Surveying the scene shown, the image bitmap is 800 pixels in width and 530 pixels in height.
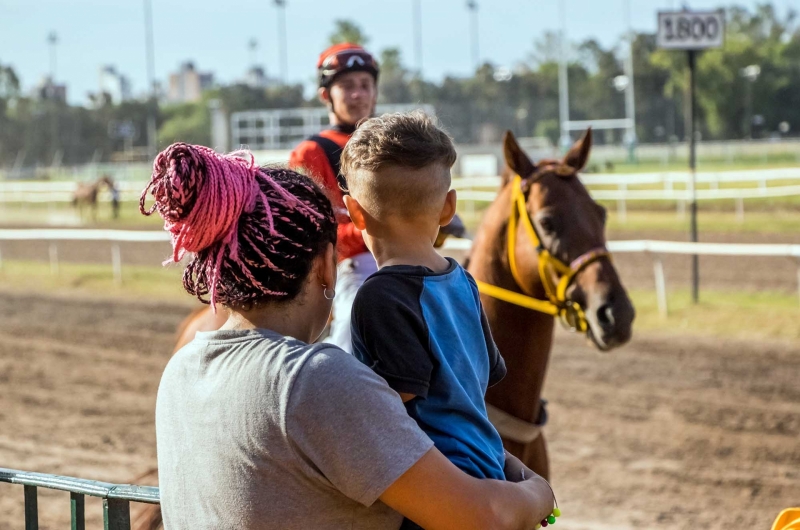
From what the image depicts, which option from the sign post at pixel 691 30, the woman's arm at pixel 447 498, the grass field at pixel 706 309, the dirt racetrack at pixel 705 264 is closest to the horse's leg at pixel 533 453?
the woman's arm at pixel 447 498

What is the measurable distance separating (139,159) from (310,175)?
200ft

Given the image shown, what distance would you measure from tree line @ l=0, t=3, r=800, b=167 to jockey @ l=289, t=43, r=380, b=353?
123 feet

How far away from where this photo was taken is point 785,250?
34.2ft

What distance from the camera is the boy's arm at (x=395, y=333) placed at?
172 centimetres

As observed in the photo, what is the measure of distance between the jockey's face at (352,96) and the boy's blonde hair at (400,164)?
2.40m

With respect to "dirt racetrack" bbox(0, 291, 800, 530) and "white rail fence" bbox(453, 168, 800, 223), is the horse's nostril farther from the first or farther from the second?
"white rail fence" bbox(453, 168, 800, 223)

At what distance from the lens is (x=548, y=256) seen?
4207 millimetres

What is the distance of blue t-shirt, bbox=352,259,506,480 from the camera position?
5.66 ft

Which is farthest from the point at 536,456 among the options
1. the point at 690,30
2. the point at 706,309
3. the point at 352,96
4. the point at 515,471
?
the point at 690,30

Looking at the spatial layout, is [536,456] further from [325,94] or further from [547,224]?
[325,94]

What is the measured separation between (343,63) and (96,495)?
2.55 m

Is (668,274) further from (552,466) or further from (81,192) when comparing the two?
(81,192)

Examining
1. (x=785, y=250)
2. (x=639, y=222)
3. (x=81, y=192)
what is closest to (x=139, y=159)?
(x=81, y=192)

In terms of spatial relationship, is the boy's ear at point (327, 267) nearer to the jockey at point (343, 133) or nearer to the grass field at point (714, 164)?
the jockey at point (343, 133)
